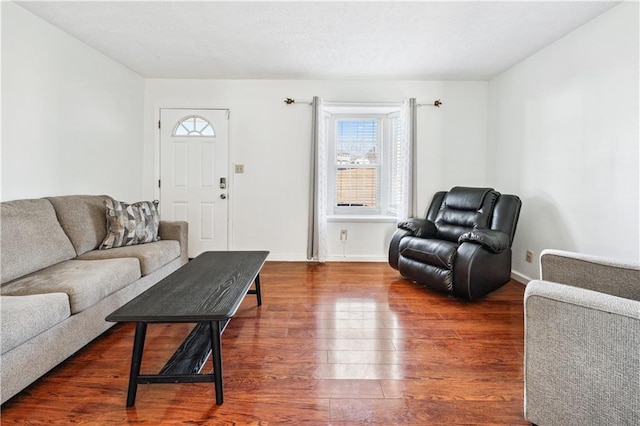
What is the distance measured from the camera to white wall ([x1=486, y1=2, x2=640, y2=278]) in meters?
2.25

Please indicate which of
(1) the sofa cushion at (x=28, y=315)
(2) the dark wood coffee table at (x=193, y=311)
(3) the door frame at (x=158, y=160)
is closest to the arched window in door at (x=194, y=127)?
(3) the door frame at (x=158, y=160)

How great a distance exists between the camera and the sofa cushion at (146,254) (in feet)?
8.20

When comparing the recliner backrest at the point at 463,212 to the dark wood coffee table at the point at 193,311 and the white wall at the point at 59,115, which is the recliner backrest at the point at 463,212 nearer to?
the dark wood coffee table at the point at 193,311

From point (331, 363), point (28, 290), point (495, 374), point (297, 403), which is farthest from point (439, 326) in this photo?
point (28, 290)

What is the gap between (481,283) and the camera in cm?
273

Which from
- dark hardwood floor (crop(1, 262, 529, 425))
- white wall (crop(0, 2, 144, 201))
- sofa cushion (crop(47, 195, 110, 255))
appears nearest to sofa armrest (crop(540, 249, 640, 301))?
dark hardwood floor (crop(1, 262, 529, 425))

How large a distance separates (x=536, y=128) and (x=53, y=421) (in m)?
4.19

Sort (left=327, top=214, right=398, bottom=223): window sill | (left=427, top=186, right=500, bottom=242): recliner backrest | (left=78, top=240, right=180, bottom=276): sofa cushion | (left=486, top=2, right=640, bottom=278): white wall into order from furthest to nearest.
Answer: (left=327, top=214, right=398, bottom=223): window sill < (left=427, top=186, right=500, bottom=242): recliner backrest < (left=78, top=240, right=180, bottom=276): sofa cushion < (left=486, top=2, right=640, bottom=278): white wall

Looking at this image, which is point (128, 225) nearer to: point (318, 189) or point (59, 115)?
point (59, 115)

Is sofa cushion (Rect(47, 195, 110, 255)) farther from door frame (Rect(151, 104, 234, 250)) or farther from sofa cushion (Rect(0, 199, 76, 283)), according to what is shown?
door frame (Rect(151, 104, 234, 250))

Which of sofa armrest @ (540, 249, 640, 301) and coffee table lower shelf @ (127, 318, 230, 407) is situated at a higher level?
sofa armrest @ (540, 249, 640, 301)

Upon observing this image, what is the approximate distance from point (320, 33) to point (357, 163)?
6.46 feet

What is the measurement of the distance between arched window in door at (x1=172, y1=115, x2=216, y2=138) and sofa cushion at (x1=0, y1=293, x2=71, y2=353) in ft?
9.33

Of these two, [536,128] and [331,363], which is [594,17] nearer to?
[536,128]
